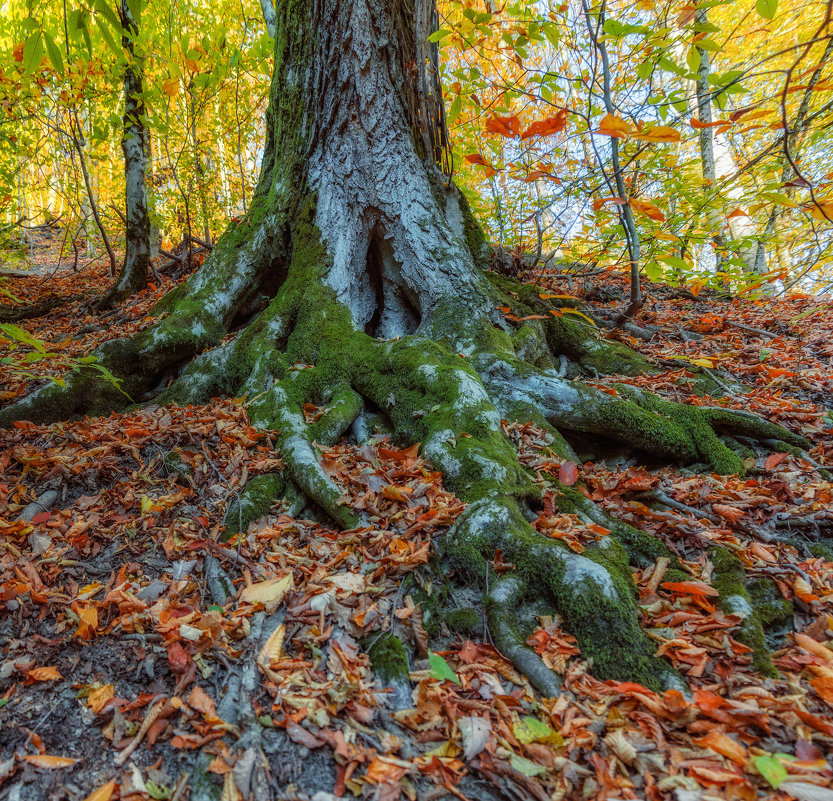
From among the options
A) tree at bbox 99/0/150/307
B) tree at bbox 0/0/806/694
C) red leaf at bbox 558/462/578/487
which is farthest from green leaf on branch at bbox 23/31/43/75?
tree at bbox 99/0/150/307

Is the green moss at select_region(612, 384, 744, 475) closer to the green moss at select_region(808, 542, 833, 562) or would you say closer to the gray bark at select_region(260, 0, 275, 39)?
the green moss at select_region(808, 542, 833, 562)

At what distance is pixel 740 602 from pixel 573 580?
85 centimetres

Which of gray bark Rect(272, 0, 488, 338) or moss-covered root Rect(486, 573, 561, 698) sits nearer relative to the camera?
moss-covered root Rect(486, 573, 561, 698)

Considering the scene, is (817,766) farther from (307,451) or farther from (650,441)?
(307,451)

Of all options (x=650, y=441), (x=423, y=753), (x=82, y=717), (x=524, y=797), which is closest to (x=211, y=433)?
(x=82, y=717)

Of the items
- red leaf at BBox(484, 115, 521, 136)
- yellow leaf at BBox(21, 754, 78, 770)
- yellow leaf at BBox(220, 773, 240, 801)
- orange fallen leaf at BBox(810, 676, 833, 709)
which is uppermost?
red leaf at BBox(484, 115, 521, 136)

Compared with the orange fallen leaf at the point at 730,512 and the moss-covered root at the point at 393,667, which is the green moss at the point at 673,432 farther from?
the moss-covered root at the point at 393,667

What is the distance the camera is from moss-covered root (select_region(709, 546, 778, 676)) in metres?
1.99

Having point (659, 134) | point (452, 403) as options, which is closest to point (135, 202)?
point (452, 403)

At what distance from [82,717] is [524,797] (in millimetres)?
1726

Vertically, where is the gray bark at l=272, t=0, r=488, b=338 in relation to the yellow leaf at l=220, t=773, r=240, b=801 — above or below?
above

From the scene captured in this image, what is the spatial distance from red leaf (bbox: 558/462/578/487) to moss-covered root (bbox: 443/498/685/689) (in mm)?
587

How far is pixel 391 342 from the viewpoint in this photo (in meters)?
4.10

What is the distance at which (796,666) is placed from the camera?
1.95 meters
